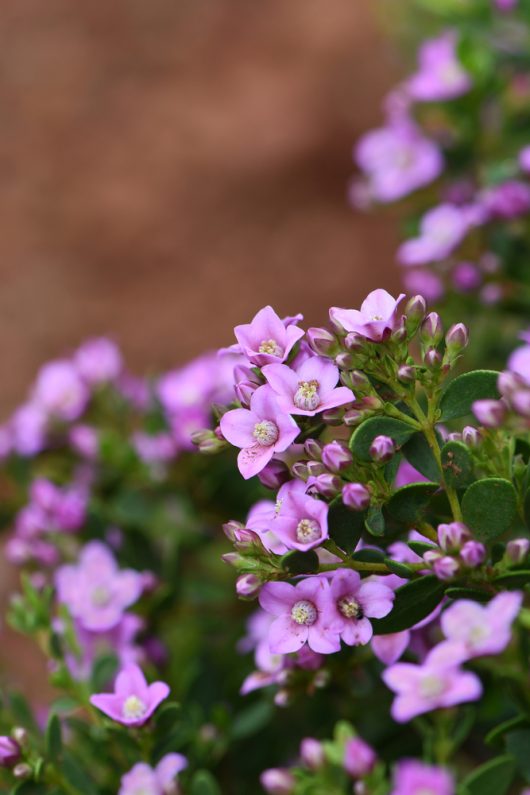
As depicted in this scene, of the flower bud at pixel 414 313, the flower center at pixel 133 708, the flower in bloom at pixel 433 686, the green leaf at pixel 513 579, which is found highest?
the flower bud at pixel 414 313

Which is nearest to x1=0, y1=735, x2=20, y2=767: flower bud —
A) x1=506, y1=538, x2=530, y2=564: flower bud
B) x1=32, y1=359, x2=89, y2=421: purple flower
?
x1=506, y1=538, x2=530, y2=564: flower bud

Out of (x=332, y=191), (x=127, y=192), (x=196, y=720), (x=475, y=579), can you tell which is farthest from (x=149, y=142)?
(x=475, y=579)

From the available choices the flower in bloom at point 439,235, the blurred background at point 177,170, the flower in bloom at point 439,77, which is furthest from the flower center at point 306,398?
the blurred background at point 177,170

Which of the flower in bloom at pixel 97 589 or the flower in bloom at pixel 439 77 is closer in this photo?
the flower in bloom at pixel 97 589

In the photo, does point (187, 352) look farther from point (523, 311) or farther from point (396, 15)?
point (523, 311)

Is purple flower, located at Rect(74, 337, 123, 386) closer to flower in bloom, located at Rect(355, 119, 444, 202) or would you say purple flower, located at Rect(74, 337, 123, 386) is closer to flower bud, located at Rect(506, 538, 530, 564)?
flower in bloom, located at Rect(355, 119, 444, 202)

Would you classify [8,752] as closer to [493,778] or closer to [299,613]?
[299,613]

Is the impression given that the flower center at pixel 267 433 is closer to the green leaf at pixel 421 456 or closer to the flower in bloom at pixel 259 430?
the flower in bloom at pixel 259 430
